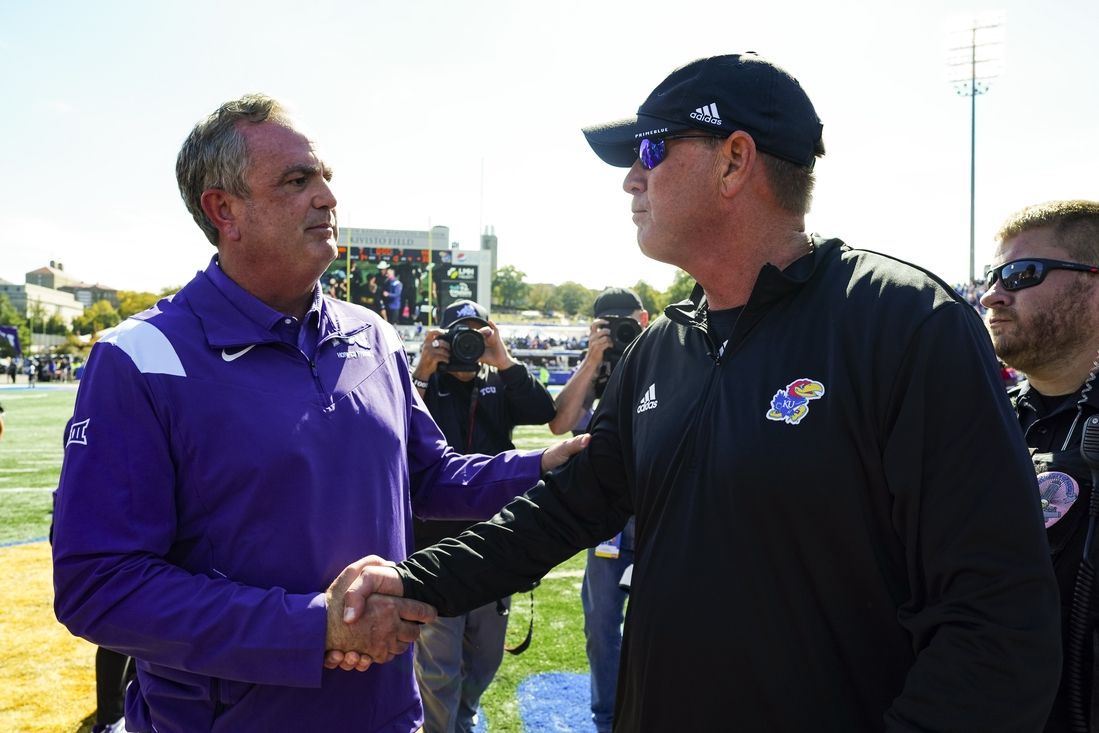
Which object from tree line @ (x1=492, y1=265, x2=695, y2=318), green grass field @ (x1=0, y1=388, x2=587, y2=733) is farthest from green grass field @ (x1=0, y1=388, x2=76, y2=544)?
tree line @ (x1=492, y1=265, x2=695, y2=318)

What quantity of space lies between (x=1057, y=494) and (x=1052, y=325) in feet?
2.15

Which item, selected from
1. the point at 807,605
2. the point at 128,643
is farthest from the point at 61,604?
the point at 807,605

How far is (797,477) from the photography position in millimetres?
1510

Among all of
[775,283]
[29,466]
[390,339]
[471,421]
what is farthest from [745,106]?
[29,466]

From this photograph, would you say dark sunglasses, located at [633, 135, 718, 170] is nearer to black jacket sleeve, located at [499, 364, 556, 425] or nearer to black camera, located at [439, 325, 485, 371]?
black camera, located at [439, 325, 485, 371]

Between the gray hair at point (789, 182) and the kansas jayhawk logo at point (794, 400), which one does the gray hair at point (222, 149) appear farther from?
the kansas jayhawk logo at point (794, 400)

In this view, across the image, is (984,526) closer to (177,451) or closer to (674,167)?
(674,167)

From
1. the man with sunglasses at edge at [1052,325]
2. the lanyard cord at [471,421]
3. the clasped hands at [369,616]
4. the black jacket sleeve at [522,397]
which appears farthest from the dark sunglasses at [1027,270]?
the lanyard cord at [471,421]

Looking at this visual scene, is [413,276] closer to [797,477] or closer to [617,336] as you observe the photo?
[617,336]

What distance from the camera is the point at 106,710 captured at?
3.83 metres

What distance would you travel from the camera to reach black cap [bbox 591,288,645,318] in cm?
493

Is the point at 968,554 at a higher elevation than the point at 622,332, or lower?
lower

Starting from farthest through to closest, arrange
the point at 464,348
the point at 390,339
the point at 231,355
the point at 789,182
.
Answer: the point at 464,348 → the point at 390,339 → the point at 231,355 → the point at 789,182

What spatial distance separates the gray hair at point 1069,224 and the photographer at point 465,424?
246 centimetres
